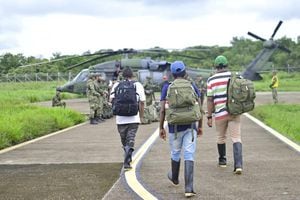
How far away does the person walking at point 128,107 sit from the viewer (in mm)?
9320

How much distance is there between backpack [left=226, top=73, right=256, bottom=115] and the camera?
8.70m

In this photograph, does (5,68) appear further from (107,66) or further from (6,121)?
(6,121)

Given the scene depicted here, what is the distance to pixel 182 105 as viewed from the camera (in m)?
7.34

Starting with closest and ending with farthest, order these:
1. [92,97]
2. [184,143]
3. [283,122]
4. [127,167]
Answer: [184,143] < [127,167] < [283,122] < [92,97]

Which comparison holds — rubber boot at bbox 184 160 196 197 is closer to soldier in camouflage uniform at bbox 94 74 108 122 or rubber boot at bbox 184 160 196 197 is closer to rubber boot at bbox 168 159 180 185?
rubber boot at bbox 168 159 180 185

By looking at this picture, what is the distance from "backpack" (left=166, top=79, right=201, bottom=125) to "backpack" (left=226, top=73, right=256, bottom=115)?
4.67 feet

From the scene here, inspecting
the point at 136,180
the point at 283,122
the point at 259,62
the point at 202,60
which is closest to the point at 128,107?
the point at 136,180

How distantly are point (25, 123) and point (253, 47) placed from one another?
273 ft

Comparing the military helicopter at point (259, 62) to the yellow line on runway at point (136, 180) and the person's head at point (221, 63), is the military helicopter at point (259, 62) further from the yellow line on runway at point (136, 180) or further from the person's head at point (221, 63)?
the person's head at point (221, 63)

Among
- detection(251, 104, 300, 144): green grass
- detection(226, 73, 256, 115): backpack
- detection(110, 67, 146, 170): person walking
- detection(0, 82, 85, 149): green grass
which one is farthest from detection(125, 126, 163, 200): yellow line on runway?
detection(251, 104, 300, 144): green grass

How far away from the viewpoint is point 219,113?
29.6 feet

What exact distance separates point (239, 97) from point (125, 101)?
6.23 ft

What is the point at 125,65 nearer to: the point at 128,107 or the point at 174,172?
the point at 128,107

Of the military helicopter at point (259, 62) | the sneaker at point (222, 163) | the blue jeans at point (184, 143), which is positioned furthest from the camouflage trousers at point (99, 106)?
the military helicopter at point (259, 62)
